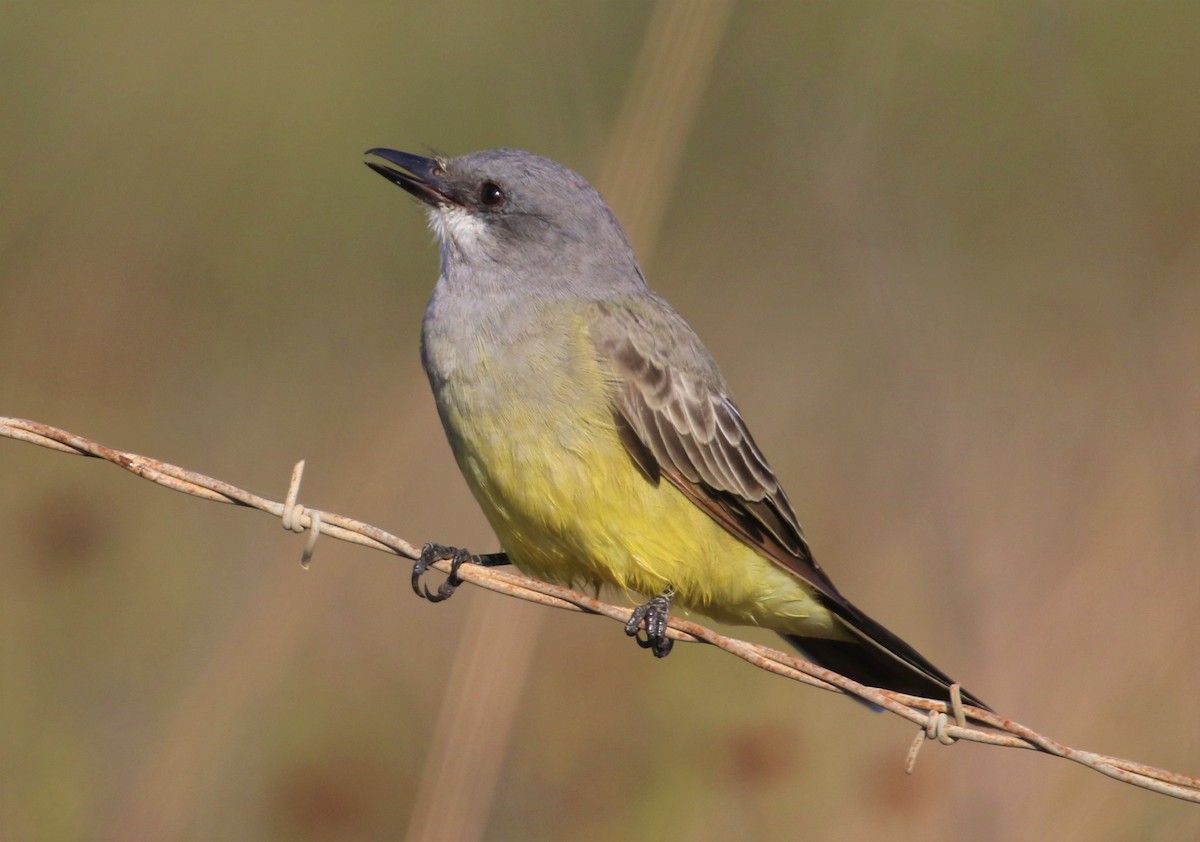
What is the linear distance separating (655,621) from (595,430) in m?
0.61

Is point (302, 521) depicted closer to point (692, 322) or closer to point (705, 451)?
point (705, 451)

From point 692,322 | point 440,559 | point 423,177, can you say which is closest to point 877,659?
point 440,559

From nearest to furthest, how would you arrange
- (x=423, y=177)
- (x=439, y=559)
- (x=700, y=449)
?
(x=439, y=559) < (x=700, y=449) < (x=423, y=177)

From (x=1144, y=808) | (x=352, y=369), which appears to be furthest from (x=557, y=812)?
(x=352, y=369)

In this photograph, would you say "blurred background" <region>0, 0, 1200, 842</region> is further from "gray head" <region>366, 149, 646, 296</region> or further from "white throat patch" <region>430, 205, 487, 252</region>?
"white throat patch" <region>430, 205, 487, 252</region>

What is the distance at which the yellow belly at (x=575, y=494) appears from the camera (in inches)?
168

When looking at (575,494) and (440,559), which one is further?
(440,559)

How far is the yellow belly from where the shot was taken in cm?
427

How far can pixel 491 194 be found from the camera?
16.7ft

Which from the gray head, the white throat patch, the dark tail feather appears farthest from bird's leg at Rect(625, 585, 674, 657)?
the white throat patch

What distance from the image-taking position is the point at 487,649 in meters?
4.32

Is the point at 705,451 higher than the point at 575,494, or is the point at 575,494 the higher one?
the point at 705,451

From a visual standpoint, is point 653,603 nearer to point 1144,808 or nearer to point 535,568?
point 535,568

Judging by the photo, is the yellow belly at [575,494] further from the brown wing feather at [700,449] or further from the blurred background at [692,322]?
the blurred background at [692,322]
